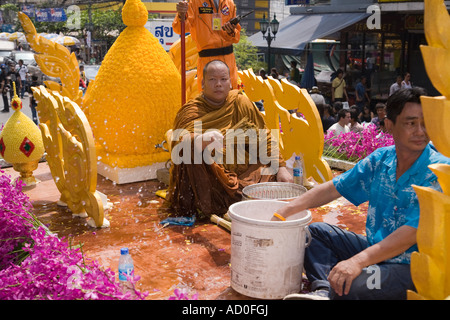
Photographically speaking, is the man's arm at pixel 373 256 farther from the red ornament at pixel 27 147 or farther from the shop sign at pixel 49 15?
the shop sign at pixel 49 15

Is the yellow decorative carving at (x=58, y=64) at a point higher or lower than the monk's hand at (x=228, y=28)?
lower

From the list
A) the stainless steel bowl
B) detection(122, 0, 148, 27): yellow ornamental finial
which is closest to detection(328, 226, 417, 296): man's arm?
the stainless steel bowl

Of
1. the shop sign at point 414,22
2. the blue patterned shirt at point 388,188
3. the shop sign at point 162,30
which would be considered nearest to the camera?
the blue patterned shirt at point 388,188

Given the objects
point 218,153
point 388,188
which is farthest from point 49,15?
point 388,188

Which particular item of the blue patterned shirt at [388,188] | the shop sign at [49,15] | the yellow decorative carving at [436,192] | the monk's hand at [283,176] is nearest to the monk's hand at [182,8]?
the monk's hand at [283,176]

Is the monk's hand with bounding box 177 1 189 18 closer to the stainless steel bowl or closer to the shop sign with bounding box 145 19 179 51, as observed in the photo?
the stainless steel bowl

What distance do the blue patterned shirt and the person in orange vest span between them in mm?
3397

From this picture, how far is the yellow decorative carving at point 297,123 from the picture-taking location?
5.09 metres

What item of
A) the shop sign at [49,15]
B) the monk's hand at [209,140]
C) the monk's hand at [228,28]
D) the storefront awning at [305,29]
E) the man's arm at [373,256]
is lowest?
the man's arm at [373,256]

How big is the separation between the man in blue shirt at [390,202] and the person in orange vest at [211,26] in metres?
3.42

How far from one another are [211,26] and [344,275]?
4.11m

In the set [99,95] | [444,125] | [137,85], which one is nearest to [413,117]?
[444,125]
